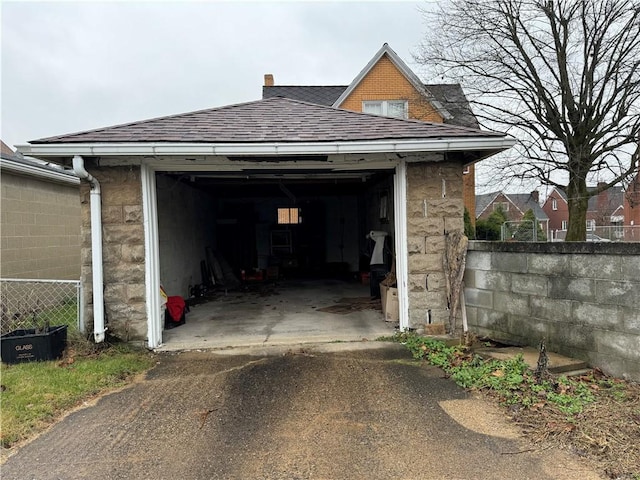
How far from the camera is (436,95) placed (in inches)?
543

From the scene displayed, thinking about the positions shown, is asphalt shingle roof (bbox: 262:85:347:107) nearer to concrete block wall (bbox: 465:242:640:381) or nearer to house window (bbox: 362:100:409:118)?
house window (bbox: 362:100:409:118)

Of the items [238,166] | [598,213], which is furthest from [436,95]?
[598,213]

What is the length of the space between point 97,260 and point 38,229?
411 cm

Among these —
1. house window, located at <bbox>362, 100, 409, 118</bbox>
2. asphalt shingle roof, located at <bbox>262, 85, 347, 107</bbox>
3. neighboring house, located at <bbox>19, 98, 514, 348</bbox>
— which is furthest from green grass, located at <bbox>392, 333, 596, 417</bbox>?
asphalt shingle roof, located at <bbox>262, 85, 347, 107</bbox>

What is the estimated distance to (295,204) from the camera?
46.3 ft

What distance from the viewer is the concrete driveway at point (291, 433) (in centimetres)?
245

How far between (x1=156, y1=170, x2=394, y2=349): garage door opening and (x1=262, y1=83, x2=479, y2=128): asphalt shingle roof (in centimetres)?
441

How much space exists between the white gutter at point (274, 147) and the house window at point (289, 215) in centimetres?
929

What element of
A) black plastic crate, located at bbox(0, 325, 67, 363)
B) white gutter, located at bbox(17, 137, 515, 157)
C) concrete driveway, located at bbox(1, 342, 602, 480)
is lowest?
concrete driveway, located at bbox(1, 342, 602, 480)

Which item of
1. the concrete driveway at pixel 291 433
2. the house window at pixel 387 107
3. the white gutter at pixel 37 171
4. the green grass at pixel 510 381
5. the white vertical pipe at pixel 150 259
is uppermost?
the house window at pixel 387 107

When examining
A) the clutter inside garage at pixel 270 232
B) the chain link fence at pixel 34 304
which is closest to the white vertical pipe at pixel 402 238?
the clutter inside garage at pixel 270 232

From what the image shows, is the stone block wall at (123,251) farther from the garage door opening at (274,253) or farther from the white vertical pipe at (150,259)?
the garage door opening at (274,253)

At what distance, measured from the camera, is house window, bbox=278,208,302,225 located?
14.2 metres

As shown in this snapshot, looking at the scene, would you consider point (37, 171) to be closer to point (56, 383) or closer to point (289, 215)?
point (56, 383)
